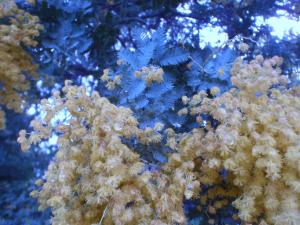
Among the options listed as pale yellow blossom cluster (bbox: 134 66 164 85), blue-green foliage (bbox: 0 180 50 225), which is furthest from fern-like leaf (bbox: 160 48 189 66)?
blue-green foliage (bbox: 0 180 50 225)

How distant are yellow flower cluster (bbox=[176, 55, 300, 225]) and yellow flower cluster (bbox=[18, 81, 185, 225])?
0.94 feet

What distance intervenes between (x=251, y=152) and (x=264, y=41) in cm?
235

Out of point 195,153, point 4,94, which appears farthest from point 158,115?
point 4,94

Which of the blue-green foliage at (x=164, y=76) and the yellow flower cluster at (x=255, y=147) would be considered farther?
the blue-green foliage at (x=164, y=76)

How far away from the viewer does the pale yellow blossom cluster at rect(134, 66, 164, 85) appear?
2.90 metres

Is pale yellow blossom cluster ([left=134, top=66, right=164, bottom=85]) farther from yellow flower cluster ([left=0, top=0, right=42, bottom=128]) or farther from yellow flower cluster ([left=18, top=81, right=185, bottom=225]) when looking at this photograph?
yellow flower cluster ([left=0, top=0, right=42, bottom=128])

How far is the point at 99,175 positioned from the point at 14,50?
7.13 feet

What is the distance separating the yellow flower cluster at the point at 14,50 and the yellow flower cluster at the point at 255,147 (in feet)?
6.11

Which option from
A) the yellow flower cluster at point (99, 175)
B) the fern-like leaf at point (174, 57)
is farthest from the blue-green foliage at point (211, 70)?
the yellow flower cluster at point (99, 175)

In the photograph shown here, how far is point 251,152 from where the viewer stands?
2.55 metres

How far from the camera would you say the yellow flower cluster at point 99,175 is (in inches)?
91.9

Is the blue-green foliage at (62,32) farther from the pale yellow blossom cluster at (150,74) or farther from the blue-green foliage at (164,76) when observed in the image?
the pale yellow blossom cluster at (150,74)

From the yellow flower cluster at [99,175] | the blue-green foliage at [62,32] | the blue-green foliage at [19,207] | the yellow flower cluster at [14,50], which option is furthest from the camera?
the blue-green foliage at [19,207]

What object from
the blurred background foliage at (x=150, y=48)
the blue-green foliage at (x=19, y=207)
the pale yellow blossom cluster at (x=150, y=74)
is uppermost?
the pale yellow blossom cluster at (x=150, y=74)
